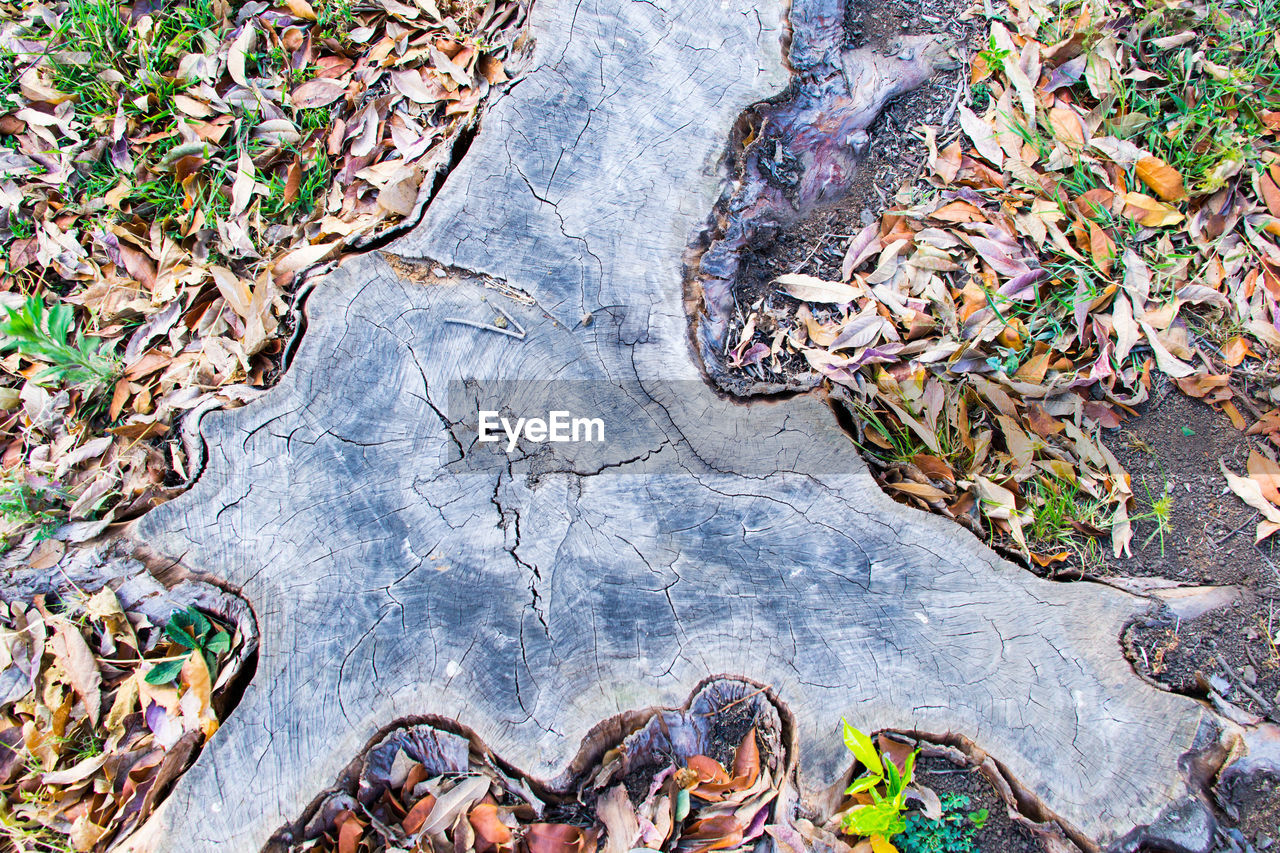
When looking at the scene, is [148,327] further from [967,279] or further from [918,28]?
[918,28]

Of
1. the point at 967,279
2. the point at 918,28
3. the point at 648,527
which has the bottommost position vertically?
the point at 648,527

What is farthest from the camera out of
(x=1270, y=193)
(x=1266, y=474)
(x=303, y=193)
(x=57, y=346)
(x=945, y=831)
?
(x=303, y=193)

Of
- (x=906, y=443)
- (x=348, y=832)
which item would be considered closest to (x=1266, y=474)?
(x=906, y=443)

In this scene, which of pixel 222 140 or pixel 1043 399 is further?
pixel 222 140

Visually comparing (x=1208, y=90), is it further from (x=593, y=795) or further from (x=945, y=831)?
(x=593, y=795)

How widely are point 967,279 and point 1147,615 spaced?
964mm

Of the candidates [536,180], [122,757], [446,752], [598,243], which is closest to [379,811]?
[446,752]

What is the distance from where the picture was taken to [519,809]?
145 centimetres

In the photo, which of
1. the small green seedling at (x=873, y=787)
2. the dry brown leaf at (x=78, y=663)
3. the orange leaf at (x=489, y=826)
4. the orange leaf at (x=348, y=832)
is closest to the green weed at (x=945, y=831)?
the small green seedling at (x=873, y=787)

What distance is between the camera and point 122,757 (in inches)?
59.9

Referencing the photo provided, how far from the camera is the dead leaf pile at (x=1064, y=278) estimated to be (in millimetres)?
1748

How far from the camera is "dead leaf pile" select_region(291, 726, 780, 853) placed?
1426 millimetres

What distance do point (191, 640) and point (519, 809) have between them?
84 cm

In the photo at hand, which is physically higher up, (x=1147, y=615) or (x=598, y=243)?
(x=598, y=243)
